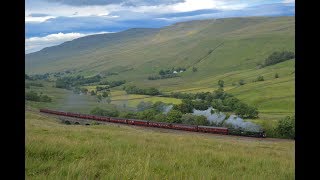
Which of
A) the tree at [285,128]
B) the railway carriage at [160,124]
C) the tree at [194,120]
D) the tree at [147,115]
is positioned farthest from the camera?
the tree at [147,115]

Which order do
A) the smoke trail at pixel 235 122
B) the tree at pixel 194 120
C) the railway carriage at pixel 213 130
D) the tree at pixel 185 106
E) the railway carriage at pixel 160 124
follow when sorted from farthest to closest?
the tree at pixel 185 106, the tree at pixel 194 120, the smoke trail at pixel 235 122, the railway carriage at pixel 160 124, the railway carriage at pixel 213 130

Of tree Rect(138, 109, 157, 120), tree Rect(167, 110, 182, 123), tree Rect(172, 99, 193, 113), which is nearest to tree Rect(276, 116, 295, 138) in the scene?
tree Rect(167, 110, 182, 123)

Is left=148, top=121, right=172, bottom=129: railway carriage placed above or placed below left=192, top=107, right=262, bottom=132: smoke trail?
above

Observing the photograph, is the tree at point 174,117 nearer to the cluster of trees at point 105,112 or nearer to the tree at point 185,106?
the cluster of trees at point 105,112

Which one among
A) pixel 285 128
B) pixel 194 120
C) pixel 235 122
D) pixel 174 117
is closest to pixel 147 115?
pixel 174 117

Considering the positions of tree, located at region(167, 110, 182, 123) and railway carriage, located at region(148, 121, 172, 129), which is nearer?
railway carriage, located at region(148, 121, 172, 129)

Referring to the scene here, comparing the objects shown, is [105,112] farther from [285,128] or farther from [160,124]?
[285,128]

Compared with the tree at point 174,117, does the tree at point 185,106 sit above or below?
above

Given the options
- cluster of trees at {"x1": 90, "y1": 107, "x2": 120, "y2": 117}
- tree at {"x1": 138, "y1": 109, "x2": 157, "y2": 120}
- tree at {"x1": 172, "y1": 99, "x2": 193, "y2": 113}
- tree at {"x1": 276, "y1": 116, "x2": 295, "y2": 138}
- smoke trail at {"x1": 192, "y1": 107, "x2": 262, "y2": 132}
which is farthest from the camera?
tree at {"x1": 172, "y1": 99, "x2": 193, "y2": 113}

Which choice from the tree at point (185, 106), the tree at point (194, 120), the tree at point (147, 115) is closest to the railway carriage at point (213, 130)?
the tree at point (194, 120)

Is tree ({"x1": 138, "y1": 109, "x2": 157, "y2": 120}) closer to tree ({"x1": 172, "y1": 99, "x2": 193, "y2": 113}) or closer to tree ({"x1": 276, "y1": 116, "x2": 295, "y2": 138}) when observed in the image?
tree ({"x1": 172, "y1": 99, "x2": 193, "y2": 113})
